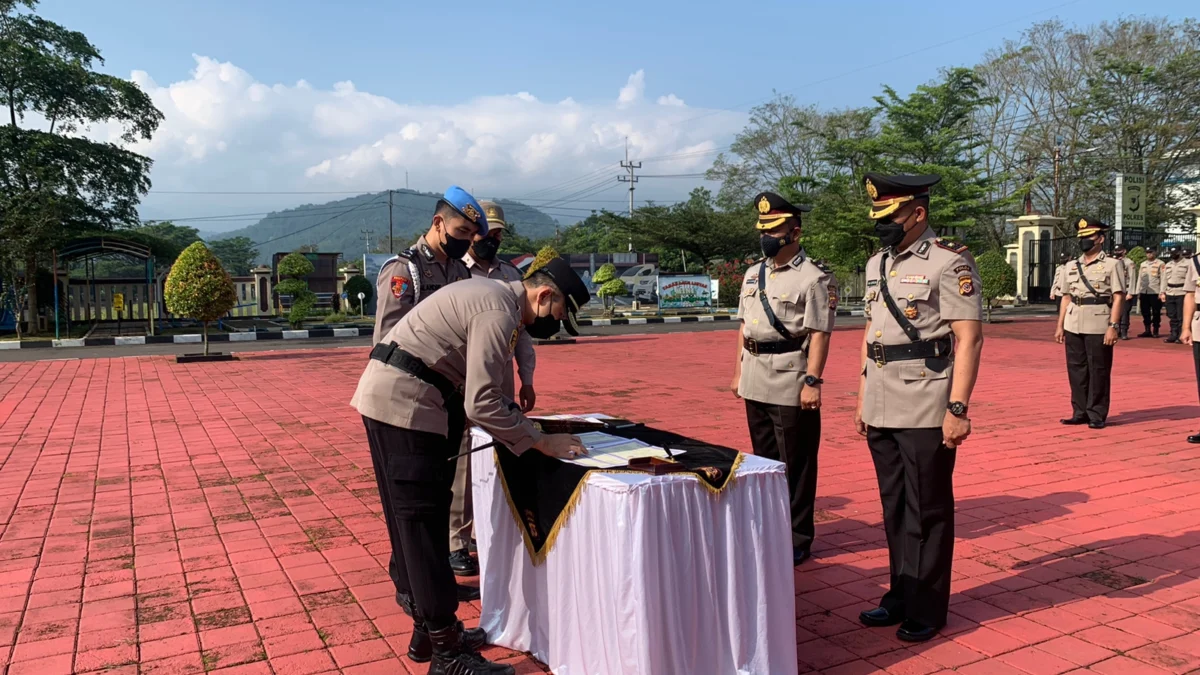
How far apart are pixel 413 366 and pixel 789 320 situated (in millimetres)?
2040

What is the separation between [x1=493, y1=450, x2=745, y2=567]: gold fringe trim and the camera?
2.51m

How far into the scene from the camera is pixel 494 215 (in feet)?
13.4

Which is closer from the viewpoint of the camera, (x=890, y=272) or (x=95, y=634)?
(x=95, y=634)

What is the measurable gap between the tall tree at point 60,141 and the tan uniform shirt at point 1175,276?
22.1 meters

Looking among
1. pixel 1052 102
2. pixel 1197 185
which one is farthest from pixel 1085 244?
pixel 1197 185

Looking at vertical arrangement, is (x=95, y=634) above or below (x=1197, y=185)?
below

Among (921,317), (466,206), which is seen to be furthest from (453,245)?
(921,317)

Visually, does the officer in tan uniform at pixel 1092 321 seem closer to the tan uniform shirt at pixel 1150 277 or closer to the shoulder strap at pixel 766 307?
the shoulder strap at pixel 766 307

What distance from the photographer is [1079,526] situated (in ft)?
14.1

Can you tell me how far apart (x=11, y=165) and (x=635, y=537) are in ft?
75.8

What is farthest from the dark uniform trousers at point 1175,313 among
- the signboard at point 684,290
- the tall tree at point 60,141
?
the tall tree at point 60,141

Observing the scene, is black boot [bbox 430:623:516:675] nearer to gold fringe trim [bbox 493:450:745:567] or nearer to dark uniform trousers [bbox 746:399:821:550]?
gold fringe trim [bbox 493:450:745:567]

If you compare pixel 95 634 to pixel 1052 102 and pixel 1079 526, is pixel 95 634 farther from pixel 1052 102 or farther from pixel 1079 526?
pixel 1052 102

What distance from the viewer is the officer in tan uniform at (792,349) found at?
3896 millimetres
